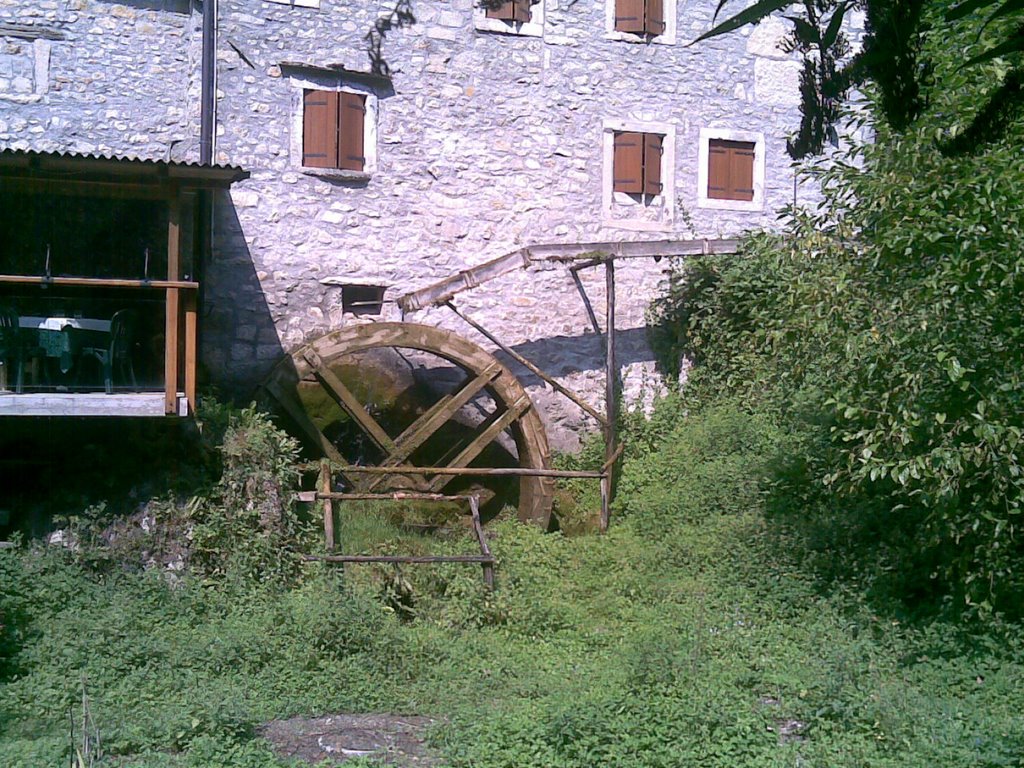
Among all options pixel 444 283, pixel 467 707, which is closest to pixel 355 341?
pixel 444 283

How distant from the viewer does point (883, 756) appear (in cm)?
483

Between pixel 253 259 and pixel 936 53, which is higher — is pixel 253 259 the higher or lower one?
the lower one

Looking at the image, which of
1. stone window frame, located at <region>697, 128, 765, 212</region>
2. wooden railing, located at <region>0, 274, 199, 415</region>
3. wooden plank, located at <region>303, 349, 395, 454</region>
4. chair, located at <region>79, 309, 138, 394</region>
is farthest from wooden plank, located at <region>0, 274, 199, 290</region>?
stone window frame, located at <region>697, 128, 765, 212</region>

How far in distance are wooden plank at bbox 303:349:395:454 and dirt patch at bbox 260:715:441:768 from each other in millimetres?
3760

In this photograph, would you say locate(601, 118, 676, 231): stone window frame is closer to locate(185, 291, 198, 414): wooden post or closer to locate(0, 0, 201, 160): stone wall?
locate(0, 0, 201, 160): stone wall

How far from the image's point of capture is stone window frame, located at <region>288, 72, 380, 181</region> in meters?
9.30

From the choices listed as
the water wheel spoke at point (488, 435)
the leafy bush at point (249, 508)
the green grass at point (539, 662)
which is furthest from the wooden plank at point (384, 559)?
the water wheel spoke at point (488, 435)

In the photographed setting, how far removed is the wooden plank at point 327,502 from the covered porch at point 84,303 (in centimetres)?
124

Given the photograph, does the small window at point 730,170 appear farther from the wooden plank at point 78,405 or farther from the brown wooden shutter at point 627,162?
the wooden plank at point 78,405

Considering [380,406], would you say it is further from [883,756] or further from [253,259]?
[883,756]

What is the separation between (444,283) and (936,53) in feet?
15.6

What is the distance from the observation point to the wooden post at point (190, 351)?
7.07m

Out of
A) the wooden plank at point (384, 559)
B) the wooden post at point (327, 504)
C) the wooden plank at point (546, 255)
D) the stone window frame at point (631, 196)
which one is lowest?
the wooden plank at point (384, 559)

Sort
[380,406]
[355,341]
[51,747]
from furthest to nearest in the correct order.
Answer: [380,406] → [355,341] → [51,747]
